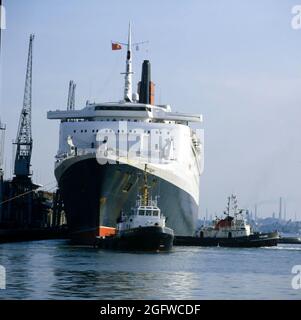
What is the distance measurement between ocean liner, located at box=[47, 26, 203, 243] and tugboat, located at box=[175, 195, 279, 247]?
2497 mm

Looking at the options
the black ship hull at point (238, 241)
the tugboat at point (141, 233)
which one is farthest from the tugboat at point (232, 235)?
the tugboat at point (141, 233)

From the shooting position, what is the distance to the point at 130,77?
75.8 metres

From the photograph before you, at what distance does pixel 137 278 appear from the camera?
3412 cm

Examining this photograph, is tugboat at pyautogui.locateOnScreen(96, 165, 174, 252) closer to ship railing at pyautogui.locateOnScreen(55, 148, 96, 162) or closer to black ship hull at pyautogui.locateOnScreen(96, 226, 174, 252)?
black ship hull at pyautogui.locateOnScreen(96, 226, 174, 252)

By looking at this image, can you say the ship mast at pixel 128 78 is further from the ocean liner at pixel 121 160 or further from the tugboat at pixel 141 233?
the tugboat at pixel 141 233

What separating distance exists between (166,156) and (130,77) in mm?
12346

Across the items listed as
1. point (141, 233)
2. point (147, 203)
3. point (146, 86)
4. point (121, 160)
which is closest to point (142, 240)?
point (141, 233)

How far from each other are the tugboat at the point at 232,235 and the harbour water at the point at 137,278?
27.1m

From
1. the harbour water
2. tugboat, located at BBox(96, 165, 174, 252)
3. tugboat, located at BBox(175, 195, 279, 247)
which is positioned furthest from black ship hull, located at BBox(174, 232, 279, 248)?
the harbour water

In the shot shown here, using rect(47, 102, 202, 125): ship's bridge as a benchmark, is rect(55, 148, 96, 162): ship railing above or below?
below

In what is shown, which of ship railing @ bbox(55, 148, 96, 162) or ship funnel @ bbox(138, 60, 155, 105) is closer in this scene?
ship railing @ bbox(55, 148, 96, 162)

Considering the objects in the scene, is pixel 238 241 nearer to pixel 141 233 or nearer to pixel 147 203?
pixel 147 203

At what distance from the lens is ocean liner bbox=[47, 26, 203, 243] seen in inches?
2341

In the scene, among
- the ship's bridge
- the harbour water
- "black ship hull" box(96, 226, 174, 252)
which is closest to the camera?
the harbour water
